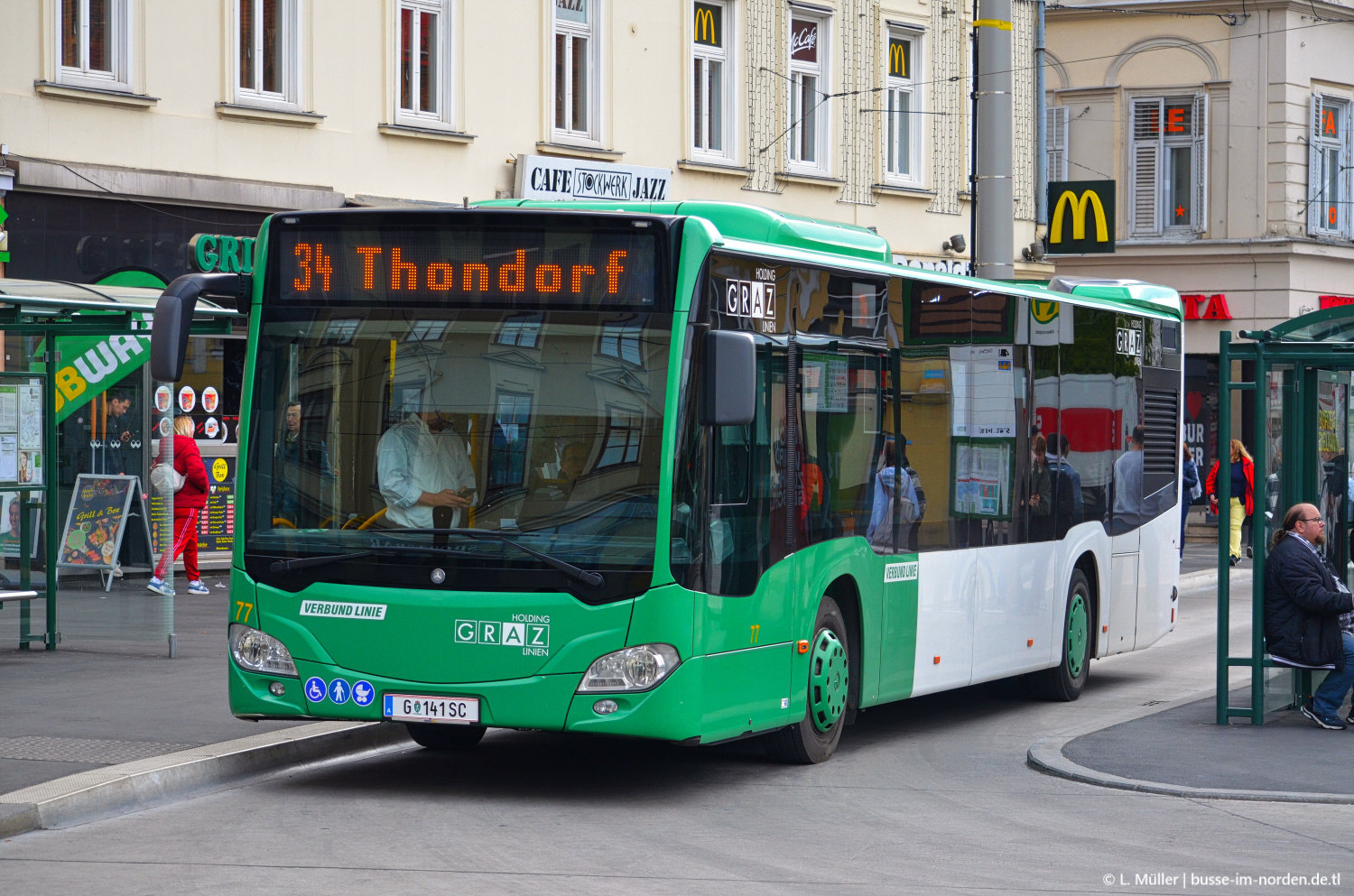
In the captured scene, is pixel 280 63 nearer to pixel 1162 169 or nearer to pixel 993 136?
pixel 993 136

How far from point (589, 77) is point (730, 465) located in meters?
15.9

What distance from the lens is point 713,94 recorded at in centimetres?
2625

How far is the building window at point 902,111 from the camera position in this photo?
2886 cm

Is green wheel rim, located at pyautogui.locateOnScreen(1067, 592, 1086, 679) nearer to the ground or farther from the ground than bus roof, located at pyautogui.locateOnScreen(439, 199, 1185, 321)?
nearer to the ground

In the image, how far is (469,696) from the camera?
29.7 ft

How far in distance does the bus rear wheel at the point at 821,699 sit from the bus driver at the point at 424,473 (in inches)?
82.8

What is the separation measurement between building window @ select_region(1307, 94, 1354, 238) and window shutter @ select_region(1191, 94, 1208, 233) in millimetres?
1811

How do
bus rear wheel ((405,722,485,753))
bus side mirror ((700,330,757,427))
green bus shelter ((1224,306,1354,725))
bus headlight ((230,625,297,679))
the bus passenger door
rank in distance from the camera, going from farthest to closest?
green bus shelter ((1224,306,1354,725)) → bus rear wheel ((405,722,485,753)) → bus headlight ((230,625,297,679)) → the bus passenger door → bus side mirror ((700,330,757,427))

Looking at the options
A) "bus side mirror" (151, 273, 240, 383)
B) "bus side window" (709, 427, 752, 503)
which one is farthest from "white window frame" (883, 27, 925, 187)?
"bus side mirror" (151, 273, 240, 383)

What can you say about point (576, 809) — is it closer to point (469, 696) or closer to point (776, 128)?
point (469, 696)

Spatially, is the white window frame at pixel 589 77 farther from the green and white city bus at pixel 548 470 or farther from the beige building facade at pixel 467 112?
the green and white city bus at pixel 548 470

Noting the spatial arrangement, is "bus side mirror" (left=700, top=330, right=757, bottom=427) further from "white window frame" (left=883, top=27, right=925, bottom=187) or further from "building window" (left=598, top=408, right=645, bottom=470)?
"white window frame" (left=883, top=27, right=925, bottom=187)

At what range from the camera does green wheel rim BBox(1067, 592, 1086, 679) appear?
13.9 metres

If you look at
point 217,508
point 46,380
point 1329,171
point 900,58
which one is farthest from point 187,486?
point 1329,171
